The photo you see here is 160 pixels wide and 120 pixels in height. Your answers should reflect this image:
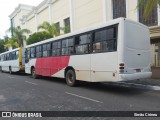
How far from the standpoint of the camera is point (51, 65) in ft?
44.9

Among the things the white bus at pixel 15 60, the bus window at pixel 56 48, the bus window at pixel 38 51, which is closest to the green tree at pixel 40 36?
the white bus at pixel 15 60

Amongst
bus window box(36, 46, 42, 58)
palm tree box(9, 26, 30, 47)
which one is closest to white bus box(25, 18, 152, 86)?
bus window box(36, 46, 42, 58)

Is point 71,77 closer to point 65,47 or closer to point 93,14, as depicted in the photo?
point 65,47

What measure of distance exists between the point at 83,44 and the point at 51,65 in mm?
3915

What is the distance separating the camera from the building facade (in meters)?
14.9

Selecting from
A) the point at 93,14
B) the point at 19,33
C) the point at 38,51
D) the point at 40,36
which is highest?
the point at 19,33

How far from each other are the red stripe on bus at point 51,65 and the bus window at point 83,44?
3.66 ft

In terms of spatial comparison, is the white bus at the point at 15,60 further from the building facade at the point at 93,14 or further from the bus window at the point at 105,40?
the bus window at the point at 105,40

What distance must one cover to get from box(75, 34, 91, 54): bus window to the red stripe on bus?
3.66 feet

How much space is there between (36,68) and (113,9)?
366 inches

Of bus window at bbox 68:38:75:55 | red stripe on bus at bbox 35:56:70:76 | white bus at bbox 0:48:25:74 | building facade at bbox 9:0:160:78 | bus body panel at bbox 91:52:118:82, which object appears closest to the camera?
bus body panel at bbox 91:52:118:82

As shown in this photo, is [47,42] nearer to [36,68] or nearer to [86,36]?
[36,68]

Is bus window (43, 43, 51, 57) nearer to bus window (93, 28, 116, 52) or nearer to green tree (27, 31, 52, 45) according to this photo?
bus window (93, 28, 116, 52)

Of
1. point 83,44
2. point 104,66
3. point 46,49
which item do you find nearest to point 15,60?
point 46,49
